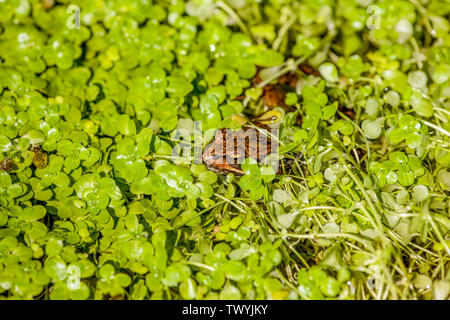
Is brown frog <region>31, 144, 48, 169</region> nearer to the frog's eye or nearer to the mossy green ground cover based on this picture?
the mossy green ground cover

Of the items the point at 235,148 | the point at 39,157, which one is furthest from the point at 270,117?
the point at 39,157

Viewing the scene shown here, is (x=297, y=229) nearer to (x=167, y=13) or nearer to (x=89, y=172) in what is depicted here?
(x=89, y=172)

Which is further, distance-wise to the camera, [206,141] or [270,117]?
[270,117]

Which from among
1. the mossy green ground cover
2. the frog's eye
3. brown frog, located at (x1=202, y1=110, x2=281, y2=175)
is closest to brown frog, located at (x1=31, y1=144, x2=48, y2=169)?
the mossy green ground cover

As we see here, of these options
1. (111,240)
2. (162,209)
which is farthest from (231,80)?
(111,240)

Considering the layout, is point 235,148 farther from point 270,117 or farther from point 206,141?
point 270,117

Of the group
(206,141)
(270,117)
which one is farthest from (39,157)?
(270,117)
